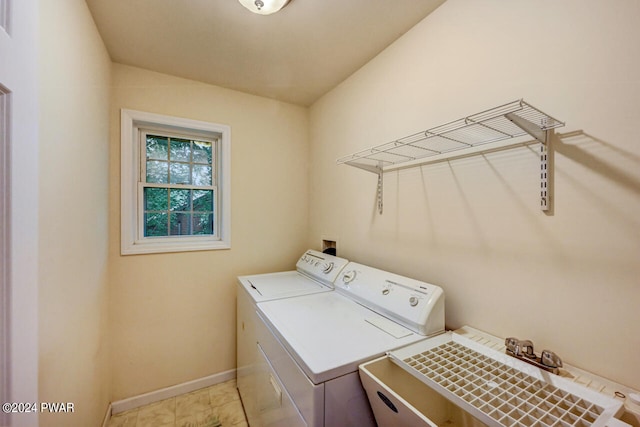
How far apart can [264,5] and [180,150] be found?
1388 mm

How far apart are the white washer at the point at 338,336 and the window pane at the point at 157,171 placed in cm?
144

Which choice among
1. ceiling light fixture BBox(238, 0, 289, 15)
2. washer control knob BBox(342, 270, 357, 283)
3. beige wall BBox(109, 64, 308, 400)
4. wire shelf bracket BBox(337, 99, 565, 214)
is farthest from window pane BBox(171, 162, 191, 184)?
washer control knob BBox(342, 270, 357, 283)

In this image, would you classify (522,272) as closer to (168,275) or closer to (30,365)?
(30,365)

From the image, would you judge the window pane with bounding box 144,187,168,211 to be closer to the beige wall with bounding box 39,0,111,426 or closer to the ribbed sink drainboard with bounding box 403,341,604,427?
the beige wall with bounding box 39,0,111,426

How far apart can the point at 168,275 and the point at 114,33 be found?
1.66m

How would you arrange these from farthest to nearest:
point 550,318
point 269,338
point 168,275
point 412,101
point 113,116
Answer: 1. point 168,275
2. point 113,116
3. point 412,101
4. point 269,338
5. point 550,318

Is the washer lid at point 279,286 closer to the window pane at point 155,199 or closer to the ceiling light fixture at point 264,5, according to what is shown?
the window pane at point 155,199

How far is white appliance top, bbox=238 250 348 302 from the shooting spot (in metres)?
1.70

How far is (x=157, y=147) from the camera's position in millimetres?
2117

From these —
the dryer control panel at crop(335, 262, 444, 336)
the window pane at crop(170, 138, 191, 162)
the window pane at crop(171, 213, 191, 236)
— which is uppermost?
the window pane at crop(170, 138, 191, 162)

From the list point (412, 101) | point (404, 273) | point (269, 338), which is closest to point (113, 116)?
point (269, 338)

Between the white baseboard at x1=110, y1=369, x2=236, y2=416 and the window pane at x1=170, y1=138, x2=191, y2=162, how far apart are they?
1.85 m

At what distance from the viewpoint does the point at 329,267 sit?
1903 mm

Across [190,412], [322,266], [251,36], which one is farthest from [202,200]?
[190,412]
